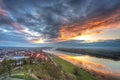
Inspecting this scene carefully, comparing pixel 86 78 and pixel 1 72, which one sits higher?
pixel 1 72

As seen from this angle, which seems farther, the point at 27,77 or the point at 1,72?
the point at 1,72

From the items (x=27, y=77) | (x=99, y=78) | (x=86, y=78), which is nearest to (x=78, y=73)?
(x=86, y=78)

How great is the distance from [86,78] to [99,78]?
11627 millimetres

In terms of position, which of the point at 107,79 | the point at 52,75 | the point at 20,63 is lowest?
the point at 107,79

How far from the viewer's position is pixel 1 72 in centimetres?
3491

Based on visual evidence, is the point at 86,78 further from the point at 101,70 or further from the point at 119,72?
the point at 101,70

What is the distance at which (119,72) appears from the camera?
79812 mm

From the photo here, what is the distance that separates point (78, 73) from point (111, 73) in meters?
19.7

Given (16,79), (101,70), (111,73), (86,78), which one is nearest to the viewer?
(16,79)

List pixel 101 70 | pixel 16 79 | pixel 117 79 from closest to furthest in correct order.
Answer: pixel 16 79, pixel 117 79, pixel 101 70

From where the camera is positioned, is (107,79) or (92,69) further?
(92,69)

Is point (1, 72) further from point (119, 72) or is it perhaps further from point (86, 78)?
point (119, 72)

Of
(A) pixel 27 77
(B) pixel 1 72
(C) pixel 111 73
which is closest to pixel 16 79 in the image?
(A) pixel 27 77

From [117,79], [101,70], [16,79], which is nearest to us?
[16,79]
